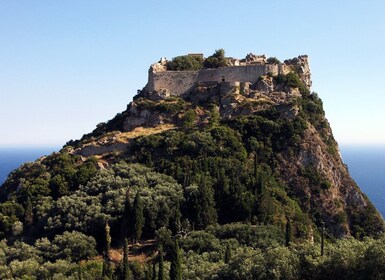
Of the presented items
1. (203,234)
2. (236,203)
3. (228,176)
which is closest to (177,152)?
(228,176)

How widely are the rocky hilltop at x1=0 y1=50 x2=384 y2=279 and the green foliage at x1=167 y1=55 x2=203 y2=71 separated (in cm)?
20

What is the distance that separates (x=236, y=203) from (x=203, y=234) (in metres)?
7.32

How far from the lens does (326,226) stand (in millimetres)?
61781

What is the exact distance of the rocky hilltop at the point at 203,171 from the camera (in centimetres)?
5338

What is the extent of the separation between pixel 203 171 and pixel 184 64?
26.8 m

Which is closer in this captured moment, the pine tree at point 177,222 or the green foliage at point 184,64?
the pine tree at point 177,222

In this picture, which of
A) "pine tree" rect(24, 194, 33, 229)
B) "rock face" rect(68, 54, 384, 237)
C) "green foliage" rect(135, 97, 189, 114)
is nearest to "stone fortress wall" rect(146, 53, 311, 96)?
"rock face" rect(68, 54, 384, 237)

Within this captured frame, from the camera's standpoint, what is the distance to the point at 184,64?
3243 inches

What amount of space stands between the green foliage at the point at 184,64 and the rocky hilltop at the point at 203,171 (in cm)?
20

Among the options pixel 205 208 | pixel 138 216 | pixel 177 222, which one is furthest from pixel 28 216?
pixel 205 208

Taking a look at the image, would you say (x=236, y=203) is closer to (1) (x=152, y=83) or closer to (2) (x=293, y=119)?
A: (2) (x=293, y=119)

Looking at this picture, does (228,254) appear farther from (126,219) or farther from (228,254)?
(126,219)

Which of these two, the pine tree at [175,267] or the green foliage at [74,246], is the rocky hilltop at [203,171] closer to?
the green foliage at [74,246]

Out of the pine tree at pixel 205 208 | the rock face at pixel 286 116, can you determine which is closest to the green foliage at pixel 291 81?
the rock face at pixel 286 116
